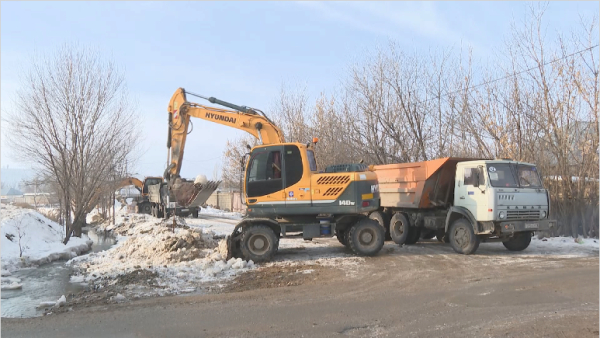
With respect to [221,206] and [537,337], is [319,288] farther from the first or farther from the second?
[221,206]

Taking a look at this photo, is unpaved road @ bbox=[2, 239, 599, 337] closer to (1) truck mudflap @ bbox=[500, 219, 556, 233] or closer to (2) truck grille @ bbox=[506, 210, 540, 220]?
(1) truck mudflap @ bbox=[500, 219, 556, 233]

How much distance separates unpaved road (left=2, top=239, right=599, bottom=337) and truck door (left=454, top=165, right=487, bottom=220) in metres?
1.77

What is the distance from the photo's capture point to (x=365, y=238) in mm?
10883

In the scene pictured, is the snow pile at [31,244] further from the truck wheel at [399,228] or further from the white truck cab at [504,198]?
the white truck cab at [504,198]

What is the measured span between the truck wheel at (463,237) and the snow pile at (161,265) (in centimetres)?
562

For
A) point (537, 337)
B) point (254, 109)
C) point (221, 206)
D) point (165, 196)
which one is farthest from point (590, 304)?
point (221, 206)

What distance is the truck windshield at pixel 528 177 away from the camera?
10766mm

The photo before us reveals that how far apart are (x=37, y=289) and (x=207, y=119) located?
6579 mm

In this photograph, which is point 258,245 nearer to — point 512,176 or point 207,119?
point 207,119

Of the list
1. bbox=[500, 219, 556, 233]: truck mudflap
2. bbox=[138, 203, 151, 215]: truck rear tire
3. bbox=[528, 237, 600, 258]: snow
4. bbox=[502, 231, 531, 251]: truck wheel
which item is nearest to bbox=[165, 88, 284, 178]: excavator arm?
bbox=[500, 219, 556, 233]: truck mudflap

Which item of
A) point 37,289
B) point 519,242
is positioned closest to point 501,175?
point 519,242

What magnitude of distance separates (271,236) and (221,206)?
34.3m

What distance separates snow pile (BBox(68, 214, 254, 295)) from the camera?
Result: 8.09 metres

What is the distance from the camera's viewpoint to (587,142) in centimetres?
1363
